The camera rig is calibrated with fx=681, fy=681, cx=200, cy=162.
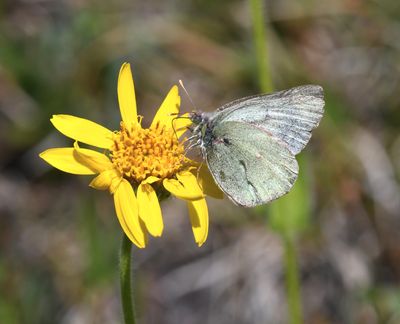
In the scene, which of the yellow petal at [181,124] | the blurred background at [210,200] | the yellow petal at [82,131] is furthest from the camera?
the blurred background at [210,200]

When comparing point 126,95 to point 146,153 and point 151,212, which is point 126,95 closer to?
point 146,153

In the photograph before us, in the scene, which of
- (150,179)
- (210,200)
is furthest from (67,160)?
(210,200)

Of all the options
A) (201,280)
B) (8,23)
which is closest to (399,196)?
(201,280)

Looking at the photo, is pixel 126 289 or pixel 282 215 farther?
pixel 282 215

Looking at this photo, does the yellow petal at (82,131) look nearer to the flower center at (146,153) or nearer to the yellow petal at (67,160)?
the flower center at (146,153)

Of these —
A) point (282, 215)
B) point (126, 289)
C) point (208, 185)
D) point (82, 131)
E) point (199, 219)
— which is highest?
point (82, 131)

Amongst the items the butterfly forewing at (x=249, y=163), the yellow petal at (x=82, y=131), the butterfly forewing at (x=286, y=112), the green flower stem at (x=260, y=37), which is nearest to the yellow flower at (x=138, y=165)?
the yellow petal at (x=82, y=131)

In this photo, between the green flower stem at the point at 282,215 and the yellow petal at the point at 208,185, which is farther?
the green flower stem at the point at 282,215
